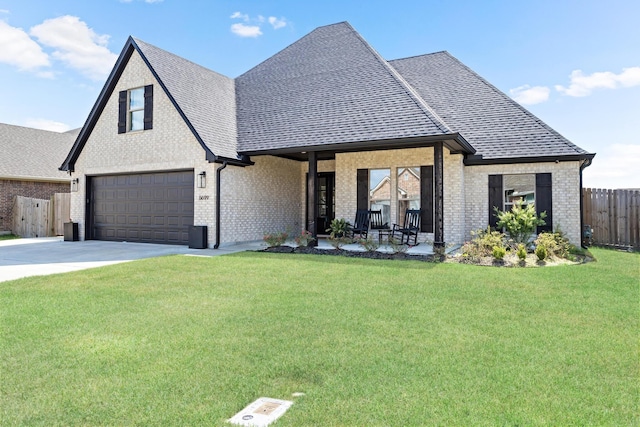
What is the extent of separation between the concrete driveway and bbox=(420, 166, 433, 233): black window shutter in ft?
17.2

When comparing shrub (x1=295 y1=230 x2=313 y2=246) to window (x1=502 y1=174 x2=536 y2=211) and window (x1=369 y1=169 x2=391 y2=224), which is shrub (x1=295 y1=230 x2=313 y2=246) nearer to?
window (x1=369 y1=169 x2=391 y2=224)

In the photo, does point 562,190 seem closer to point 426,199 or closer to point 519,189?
point 519,189

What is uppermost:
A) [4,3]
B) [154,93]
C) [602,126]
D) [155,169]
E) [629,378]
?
[4,3]

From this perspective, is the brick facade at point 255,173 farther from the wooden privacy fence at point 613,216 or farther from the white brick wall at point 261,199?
the wooden privacy fence at point 613,216

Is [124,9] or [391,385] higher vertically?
[124,9]

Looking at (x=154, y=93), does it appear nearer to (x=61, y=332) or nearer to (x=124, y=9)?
(x=124, y=9)

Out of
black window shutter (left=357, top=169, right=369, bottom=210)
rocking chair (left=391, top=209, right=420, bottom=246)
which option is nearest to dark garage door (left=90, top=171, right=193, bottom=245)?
black window shutter (left=357, top=169, right=369, bottom=210)

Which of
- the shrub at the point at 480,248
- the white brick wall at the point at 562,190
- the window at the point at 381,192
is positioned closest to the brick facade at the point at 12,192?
the window at the point at 381,192

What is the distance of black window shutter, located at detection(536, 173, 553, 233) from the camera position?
11.8 metres

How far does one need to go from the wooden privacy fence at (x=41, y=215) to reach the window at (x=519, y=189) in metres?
18.2

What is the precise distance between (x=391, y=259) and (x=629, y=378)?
638 centimetres

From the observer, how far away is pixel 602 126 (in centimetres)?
1248

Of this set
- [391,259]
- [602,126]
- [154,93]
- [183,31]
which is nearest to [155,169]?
[154,93]

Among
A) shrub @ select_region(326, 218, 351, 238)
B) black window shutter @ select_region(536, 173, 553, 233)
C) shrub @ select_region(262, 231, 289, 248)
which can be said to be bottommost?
shrub @ select_region(262, 231, 289, 248)
